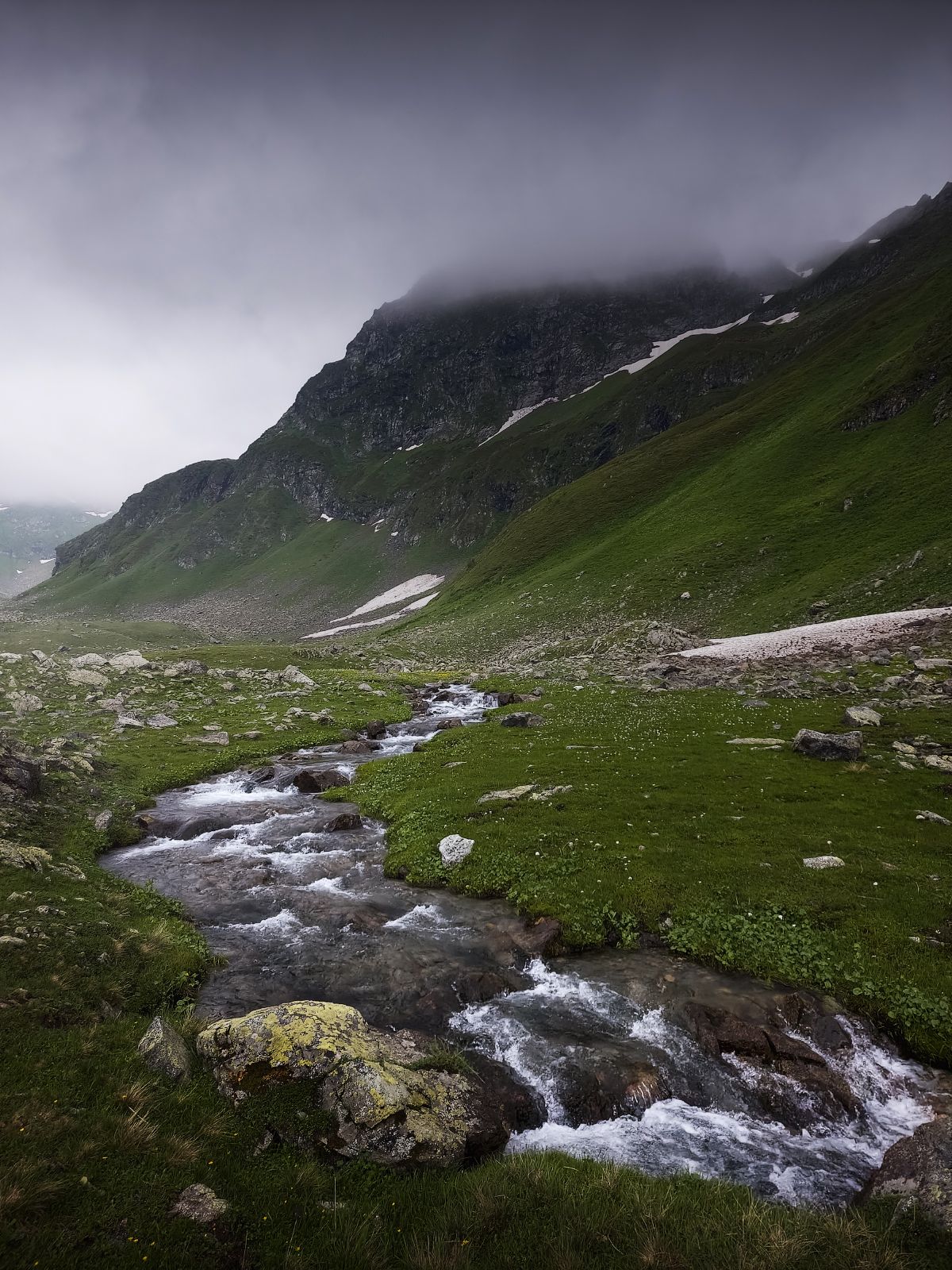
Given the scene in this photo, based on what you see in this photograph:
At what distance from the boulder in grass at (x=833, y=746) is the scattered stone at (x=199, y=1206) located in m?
27.5

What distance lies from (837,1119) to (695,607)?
71.7m

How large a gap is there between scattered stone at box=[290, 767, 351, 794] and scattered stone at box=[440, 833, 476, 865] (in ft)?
36.0

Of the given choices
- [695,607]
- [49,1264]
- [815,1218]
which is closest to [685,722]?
[815,1218]

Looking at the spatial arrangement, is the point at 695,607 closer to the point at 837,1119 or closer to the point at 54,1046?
the point at 837,1119

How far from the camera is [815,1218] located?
8375mm

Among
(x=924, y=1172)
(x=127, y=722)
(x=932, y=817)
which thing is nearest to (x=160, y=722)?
(x=127, y=722)

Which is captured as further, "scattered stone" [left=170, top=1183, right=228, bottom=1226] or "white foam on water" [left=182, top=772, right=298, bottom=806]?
"white foam on water" [left=182, top=772, right=298, bottom=806]

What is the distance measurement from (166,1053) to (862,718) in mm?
33709

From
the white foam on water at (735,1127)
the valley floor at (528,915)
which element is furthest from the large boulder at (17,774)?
the white foam on water at (735,1127)

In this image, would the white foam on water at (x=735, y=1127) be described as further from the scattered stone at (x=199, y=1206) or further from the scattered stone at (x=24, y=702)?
the scattered stone at (x=24, y=702)

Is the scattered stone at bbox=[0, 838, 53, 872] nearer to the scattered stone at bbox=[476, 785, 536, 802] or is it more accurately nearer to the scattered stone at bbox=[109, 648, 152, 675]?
the scattered stone at bbox=[476, 785, 536, 802]

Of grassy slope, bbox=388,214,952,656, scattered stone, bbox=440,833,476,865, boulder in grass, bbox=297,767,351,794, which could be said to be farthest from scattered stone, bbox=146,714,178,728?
grassy slope, bbox=388,214,952,656

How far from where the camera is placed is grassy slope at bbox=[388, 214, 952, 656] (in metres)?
68.1

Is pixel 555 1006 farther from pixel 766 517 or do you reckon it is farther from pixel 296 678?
pixel 766 517
